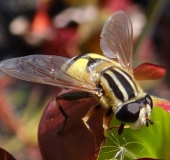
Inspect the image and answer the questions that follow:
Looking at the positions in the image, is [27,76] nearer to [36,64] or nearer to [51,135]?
[36,64]

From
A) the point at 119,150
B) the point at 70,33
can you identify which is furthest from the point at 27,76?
the point at 70,33

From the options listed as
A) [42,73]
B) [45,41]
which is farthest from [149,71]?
[45,41]

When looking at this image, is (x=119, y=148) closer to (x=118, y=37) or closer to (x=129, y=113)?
(x=129, y=113)

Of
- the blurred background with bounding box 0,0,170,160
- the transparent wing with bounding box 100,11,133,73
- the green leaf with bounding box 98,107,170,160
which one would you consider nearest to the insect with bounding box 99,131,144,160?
the green leaf with bounding box 98,107,170,160

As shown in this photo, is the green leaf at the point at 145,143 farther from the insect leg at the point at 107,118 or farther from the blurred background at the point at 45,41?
the blurred background at the point at 45,41

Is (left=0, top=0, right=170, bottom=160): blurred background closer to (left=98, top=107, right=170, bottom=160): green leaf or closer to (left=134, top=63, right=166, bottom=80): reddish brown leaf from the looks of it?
(left=134, top=63, right=166, bottom=80): reddish brown leaf

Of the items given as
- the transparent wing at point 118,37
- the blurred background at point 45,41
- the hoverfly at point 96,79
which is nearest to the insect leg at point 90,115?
the hoverfly at point 96,79
